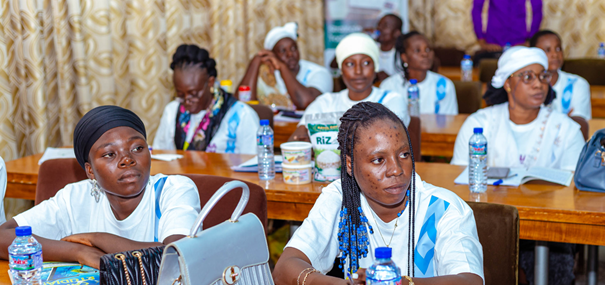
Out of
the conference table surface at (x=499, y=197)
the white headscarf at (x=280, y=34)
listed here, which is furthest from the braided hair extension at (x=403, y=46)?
the conference table surface at (x=499, y=197)

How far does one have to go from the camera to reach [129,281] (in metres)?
1.42

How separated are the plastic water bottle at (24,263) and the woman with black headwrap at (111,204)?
0.35ft

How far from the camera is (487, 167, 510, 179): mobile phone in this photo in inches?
103

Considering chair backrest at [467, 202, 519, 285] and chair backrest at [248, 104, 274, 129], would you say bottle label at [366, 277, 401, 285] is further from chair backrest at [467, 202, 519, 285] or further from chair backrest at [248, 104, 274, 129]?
chair backrest at [248, 104, 274, 129]

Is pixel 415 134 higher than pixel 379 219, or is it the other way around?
pixel 415 134

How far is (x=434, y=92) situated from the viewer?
4820 millimetres

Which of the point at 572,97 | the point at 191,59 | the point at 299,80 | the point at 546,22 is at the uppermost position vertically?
the point at 546,22

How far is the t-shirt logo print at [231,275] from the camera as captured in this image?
1349 millimetres

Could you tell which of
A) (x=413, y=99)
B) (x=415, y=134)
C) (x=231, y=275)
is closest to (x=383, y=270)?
(x=231, y=275)

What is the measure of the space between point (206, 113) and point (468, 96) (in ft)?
7.08

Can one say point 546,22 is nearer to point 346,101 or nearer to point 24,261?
point 346,101

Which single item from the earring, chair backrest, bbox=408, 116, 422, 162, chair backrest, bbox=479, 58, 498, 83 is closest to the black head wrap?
the earring

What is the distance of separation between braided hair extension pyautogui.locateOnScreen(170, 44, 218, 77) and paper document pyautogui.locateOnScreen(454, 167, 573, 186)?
1.64 metres

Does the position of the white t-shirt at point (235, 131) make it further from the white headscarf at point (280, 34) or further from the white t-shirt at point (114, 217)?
the white headscarf at point (280, 34)
